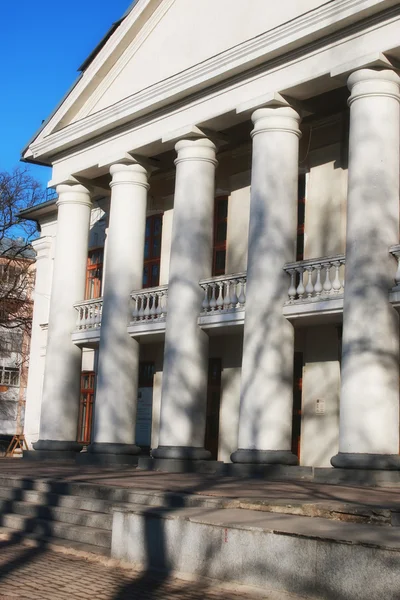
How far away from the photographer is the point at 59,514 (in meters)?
12.3

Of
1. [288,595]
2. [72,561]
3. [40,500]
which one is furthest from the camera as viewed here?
[40,500]

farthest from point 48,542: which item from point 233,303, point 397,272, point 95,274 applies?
point 95,274

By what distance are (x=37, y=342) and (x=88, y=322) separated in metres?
6.61

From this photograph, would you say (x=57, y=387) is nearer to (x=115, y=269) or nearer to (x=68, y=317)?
(x=68, y=317)

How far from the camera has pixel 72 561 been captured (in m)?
10.1

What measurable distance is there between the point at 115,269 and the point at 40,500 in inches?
344

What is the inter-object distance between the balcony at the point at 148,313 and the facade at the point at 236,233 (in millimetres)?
54

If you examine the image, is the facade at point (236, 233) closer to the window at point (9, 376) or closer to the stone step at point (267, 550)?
the stone step at point (267, 550)

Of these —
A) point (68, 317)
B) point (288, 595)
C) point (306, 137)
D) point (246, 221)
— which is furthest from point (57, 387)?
point (288, 595)

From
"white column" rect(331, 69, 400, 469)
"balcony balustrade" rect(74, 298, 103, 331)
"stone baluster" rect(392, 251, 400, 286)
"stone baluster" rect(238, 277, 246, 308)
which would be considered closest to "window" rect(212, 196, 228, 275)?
"balcony balustrade" rect(74, 298, 103, 331)

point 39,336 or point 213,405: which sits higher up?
point 39,336

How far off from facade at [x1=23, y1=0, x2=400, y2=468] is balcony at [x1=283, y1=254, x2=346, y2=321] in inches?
1.5

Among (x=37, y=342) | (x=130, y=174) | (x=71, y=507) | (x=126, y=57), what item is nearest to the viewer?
(x=71, y=507)

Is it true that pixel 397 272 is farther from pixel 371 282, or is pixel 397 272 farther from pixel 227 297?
pixel 227 297
